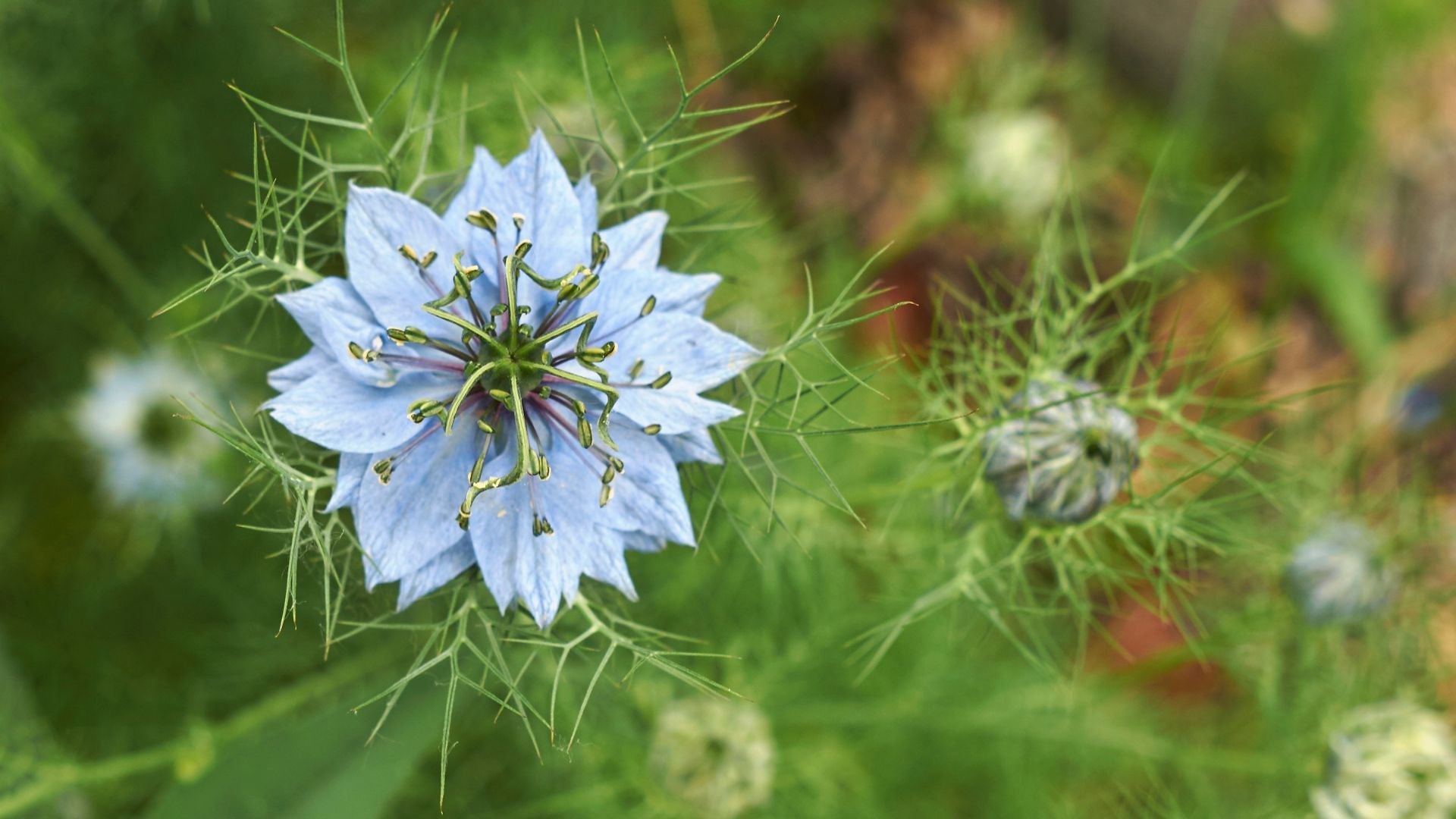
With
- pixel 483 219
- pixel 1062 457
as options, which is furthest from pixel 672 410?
pixel 1062 457

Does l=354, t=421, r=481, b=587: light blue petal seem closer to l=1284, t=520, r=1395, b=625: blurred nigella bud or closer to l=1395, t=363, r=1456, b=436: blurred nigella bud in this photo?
l=1284, t=520, r=1395, b=625: blurred nigella bud

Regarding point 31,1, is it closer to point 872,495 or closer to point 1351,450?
point 872,495

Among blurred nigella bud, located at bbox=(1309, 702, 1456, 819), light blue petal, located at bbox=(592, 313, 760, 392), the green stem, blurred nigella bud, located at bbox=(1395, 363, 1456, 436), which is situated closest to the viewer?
light blue petal, located at bbox=(592, 313, 760, 392)

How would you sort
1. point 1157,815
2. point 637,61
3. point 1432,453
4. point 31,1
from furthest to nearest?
point 1432,453 < point 637,61 < point 1157,815 < point 31,1

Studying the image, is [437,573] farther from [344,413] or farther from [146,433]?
[146,433]

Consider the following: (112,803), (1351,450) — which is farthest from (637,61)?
(112,803)

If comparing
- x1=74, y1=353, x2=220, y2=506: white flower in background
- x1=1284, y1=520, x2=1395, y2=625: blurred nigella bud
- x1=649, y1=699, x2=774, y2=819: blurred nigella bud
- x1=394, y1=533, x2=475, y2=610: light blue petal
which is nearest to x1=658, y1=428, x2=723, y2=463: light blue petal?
x1=394, y1=533, x2=475, y2=610: light blue petal
